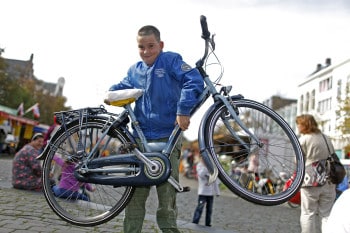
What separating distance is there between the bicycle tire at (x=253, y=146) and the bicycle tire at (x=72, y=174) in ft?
2.80

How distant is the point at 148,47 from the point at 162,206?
1.43 metres

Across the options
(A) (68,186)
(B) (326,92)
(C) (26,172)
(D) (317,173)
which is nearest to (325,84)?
(B) (326,92)

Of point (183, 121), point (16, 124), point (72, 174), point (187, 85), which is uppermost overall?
point (16, 124)

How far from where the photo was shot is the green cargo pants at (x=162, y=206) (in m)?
4.16

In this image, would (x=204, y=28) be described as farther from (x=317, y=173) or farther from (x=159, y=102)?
(x=317, y=173)

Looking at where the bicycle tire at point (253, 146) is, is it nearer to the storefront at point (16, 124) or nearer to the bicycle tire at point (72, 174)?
the bicycle tire at point (72, 174)

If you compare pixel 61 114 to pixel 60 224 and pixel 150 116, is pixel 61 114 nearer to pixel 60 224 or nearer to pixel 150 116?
pixel 150 116

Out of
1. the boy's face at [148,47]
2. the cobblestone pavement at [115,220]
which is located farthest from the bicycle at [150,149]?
the cobblestone pavement at [115,220]

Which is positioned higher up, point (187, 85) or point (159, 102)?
point (187, 85)

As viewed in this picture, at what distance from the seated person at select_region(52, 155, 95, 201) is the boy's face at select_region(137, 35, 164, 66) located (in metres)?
1.23

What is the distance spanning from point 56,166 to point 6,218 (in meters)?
1.71

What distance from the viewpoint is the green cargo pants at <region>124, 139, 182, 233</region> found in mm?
4164

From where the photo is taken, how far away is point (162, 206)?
13.9 ft

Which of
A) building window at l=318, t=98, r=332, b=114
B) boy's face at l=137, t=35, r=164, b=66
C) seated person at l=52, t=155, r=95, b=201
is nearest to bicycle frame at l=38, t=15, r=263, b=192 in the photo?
seated person at l=52, t=155, r=95, b=201
